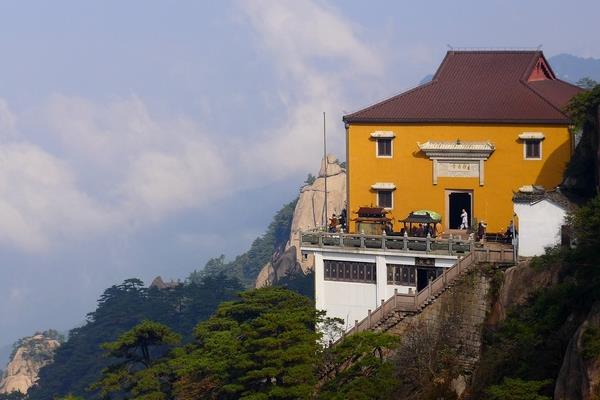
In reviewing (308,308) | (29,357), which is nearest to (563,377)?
(308,308)

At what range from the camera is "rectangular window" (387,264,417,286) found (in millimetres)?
46969

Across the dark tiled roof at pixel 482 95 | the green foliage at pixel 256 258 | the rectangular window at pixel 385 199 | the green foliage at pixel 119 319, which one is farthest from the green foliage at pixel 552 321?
the green foliage at pixel 256 258

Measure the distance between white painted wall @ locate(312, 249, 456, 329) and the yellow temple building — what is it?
240 cm

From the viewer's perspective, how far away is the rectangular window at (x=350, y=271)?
47906mm

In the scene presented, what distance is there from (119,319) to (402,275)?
62538mm

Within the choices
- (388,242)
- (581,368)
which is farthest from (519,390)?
(388,242)

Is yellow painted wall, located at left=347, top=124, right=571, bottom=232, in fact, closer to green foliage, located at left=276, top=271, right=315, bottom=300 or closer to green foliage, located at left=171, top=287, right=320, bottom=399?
green foliage, located at left=171, top=287, right=320, bottom=399

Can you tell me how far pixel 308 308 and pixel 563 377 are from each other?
52.8 ft

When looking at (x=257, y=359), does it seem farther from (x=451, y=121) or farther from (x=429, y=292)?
(x=451, y=121)

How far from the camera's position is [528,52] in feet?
172

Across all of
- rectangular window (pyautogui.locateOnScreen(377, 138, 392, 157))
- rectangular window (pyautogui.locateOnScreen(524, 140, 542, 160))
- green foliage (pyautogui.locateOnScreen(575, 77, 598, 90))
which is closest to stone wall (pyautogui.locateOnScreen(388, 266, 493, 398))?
rectangular window (pyautogui.locateOnScreen(524, 140, 542, 160))

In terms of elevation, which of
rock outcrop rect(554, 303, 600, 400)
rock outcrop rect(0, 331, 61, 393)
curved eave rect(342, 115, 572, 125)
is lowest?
rock outcrop rect(0, 331, 61, 393)

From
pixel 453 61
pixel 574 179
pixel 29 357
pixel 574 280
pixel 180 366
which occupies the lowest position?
pixel 29 357

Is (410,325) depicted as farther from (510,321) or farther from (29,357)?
(29,357)
